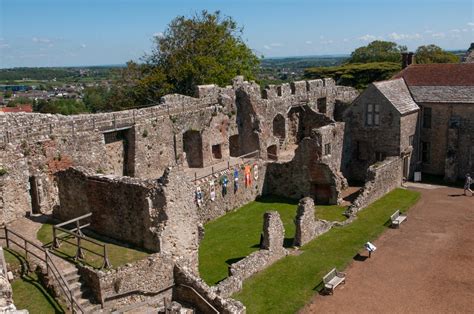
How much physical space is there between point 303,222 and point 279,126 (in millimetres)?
15162

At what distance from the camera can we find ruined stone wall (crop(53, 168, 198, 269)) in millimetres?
15266

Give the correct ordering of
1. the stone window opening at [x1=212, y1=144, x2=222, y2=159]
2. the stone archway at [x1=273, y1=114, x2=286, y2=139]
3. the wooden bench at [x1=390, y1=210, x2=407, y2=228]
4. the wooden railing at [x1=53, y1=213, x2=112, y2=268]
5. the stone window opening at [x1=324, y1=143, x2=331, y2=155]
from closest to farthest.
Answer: the wooden railing at [x1=53, y1=213, x2=112, y2=268], the wooden bench at [x1=390, y1=210, x2=407, y2=228], the stone window opening at [x1=324, y1=143, x2=331, y2=155], the stone window opening at [x1=212, y1=144, x2=222, y2=159], the stone archway at [x1=273, y1=114, x2=286, y2=139]

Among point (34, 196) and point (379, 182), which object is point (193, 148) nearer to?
point (379, 182)

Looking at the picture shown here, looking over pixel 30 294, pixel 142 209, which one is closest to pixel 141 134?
pixel 142 209

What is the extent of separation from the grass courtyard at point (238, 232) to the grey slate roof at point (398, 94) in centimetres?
818

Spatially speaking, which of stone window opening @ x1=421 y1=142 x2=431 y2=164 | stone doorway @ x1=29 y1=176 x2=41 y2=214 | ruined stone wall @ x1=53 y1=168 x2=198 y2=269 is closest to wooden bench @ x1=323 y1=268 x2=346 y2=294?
ruined stone wall @ x1=53 y1=168 x2=198 y2=269

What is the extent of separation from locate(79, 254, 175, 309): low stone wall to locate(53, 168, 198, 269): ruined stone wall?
66 centimetres

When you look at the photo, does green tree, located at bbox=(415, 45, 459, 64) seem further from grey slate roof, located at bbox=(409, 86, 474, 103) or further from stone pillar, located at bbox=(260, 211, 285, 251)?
stone pillar, located at bbox=(260, 211, 285, 251)

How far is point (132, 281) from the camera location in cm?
1423

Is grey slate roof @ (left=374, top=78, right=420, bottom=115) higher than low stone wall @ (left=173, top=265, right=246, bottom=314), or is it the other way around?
grey slate roof @ (left=374, top=78, right=420, bottom=115)

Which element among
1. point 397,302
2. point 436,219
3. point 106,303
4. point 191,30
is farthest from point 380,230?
point 191,30

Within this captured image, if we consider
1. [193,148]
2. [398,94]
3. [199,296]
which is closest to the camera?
[199,296]

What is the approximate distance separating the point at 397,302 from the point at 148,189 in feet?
28.5

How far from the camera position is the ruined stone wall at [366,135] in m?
29.6
